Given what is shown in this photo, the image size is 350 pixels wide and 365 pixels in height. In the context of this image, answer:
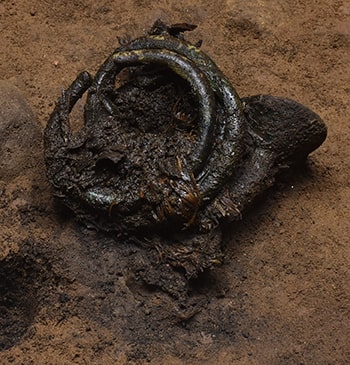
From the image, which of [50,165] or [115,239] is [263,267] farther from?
[50,165]

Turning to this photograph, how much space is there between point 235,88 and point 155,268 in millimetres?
915

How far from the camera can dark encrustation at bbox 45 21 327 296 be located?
9.97 feet

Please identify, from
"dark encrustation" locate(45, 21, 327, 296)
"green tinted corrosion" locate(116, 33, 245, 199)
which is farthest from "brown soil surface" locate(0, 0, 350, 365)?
"green tinted corrosion" locate(116, 33, 245, 199)

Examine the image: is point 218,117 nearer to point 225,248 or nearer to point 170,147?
point 170,147

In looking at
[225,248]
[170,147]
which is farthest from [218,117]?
[225,248]

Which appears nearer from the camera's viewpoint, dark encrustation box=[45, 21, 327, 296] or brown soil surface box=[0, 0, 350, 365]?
brown soil surface box=[0, 0, 350, 365]

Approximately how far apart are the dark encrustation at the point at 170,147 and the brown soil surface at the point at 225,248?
0.13 metres

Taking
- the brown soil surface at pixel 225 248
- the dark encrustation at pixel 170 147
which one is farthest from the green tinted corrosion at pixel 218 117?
the brown soil surface at pixel 225 248

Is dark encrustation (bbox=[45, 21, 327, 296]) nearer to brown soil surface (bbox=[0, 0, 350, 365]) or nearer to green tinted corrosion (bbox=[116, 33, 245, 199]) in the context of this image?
→ green tinted corrosion (bbox=[116, 33, 245, 199])

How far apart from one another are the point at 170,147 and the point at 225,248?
17.7 inches

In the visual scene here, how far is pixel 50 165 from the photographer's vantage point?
3129 mm

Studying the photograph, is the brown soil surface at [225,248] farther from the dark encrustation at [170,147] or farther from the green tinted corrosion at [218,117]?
the green tinted corrosion at [218,117]

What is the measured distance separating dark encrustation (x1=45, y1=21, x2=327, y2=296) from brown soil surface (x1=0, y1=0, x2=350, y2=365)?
0.44 ft

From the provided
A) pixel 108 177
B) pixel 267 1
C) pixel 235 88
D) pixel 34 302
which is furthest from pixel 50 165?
pixel 267 1
